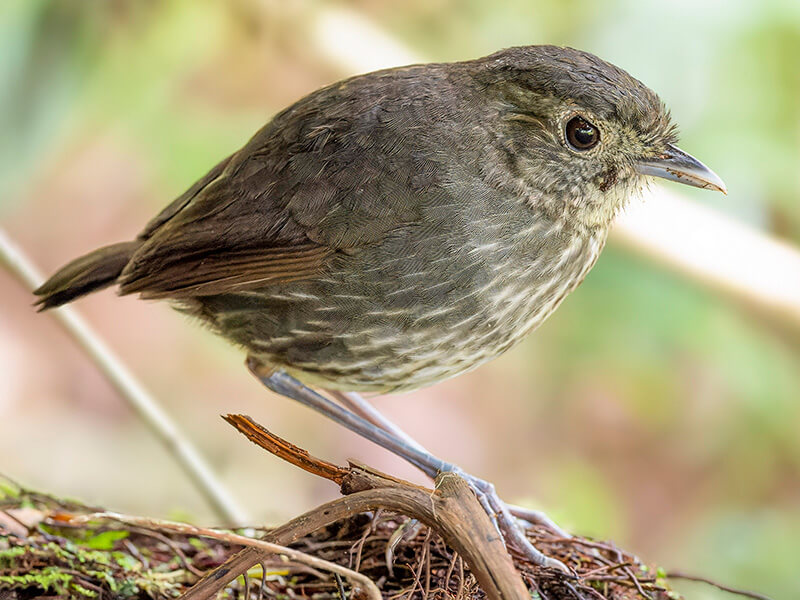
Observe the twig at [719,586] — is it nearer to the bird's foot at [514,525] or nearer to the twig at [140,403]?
the bird's foot at [514,525]

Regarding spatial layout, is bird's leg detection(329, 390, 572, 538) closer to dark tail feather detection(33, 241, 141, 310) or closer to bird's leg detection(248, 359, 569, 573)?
bird's leg detection(248, 359, 569, 573)

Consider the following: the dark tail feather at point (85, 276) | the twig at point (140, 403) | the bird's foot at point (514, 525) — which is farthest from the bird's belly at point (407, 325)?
the twig at point (140, 403)

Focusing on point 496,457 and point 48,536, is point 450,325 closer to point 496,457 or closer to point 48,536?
point 48,536

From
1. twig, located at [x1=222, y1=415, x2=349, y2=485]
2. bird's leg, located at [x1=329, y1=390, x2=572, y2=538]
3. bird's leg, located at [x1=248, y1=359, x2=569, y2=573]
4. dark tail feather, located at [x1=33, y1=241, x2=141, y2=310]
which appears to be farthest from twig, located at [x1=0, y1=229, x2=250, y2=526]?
twig, located at [x1=222, y1=415, x2=349, y2=485]

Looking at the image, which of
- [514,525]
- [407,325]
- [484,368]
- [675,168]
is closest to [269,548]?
[514,525]

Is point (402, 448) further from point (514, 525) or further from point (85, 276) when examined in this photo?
point (85, 276)
